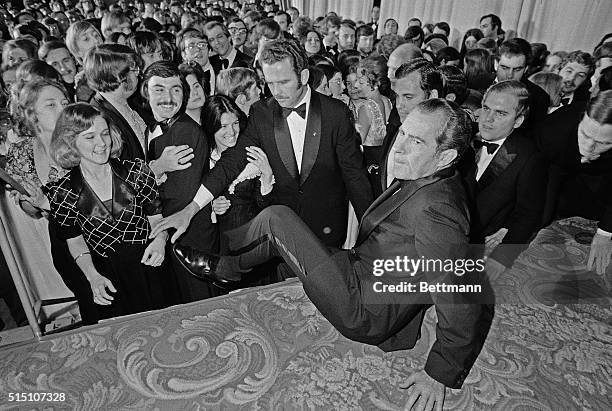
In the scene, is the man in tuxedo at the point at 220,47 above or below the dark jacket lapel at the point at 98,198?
above

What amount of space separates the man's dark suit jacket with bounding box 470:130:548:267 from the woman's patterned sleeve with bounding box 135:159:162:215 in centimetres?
152

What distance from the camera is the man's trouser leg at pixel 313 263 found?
147cm

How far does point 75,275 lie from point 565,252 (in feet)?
8.19

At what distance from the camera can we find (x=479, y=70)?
3693 mm

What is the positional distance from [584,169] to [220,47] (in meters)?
3.35

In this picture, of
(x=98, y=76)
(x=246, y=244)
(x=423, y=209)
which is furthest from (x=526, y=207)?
(x=98, y=76)

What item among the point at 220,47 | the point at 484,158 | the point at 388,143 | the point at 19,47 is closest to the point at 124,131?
the point at 388,143

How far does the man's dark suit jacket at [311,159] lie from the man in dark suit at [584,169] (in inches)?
40.3

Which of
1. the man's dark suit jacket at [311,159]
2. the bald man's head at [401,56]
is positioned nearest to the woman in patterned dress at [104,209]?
the man's dark suit jacket at [311,159]

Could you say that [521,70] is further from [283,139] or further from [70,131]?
[70,131]

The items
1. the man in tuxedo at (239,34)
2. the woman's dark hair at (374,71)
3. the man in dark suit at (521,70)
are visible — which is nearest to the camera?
the woman's dark hair at (374,71)

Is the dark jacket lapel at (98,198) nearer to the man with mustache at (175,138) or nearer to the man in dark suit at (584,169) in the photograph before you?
the man with mustache at (175,138)

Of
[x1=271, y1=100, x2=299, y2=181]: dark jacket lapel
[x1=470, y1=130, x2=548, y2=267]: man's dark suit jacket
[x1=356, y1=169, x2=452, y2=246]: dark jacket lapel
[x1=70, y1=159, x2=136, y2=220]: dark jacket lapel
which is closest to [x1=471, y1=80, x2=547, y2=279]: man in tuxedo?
[x1=470, y1=130, x2=548, y2=267]: man's dark suit jacket

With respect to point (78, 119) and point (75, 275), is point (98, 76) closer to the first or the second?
point (78, 119)
